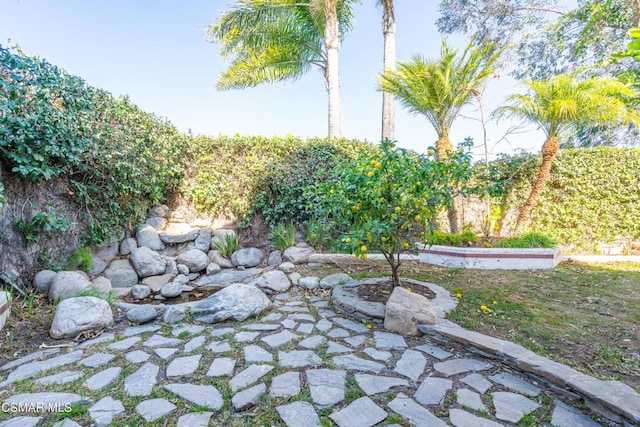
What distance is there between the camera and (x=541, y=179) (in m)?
5.48

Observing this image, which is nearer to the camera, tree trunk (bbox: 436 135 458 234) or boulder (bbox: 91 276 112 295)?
boulder (bbox: 91 276 112 295)

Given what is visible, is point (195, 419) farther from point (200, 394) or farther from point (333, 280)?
point (333, 280)

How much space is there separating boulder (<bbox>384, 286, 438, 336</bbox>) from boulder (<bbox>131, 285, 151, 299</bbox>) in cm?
323

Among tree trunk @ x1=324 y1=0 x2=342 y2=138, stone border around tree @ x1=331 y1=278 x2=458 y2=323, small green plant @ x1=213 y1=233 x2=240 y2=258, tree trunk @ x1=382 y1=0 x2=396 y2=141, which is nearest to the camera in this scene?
stone border around tree @ x1=331 y1=278 x2=458 y2=323

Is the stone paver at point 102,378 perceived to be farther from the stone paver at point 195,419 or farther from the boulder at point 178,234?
the boulder at point 178,234

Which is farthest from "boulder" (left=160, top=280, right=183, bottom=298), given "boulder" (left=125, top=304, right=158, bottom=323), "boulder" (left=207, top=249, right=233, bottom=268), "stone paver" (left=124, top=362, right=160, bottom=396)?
"stone paver" (left=124, top=362, right=160, bottom=396)

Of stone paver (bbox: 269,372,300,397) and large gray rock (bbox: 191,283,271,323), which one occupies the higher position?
large gray rock (bbox: 191,283,271,323)

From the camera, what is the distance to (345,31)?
9.30 metres

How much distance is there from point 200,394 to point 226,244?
11.7ft

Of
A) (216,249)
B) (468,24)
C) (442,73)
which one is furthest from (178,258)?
A: (468,24)

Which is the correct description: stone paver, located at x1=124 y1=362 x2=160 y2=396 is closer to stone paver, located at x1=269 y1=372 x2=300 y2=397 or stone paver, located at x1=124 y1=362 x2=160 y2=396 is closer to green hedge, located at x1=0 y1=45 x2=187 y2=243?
stone paver, located at x1=269 y1=372 x2=300 y2=397

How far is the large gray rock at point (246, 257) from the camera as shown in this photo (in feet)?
16.1

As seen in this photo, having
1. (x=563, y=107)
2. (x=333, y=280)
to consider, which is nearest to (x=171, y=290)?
(x=333, y=280)

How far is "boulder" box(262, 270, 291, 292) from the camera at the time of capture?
3.61m
